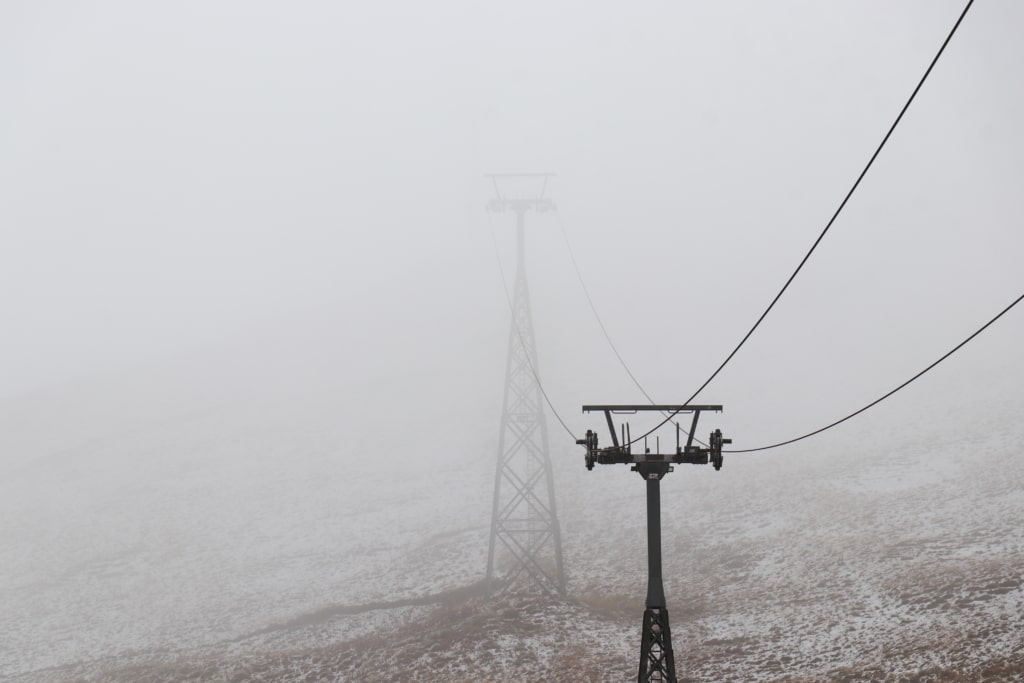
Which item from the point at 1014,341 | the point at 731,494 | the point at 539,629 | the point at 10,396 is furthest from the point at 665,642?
the point at 10,396

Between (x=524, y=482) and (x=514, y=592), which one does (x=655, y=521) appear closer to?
(x=514, y=592)

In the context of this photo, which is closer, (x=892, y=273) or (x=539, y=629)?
(x=539, y=629)

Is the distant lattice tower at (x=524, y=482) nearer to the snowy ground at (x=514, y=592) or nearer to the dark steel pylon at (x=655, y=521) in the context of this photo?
the snowy ground at (x=514, y=592)

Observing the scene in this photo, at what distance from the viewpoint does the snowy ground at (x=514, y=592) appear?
24203mm

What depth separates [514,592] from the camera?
103 feet

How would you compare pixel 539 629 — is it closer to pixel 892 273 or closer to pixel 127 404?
pixel 127 404

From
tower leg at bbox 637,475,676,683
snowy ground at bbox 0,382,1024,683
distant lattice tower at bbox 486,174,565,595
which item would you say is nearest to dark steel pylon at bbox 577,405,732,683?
tower leg at bbox 637,475,676,683

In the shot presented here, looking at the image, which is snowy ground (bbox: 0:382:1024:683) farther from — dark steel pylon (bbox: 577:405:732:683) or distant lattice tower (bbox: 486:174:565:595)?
dark steel pylon (bbox: 577:405:732:683)

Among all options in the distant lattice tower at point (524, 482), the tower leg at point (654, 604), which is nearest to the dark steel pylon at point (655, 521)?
the tower leg at point (654, 604)

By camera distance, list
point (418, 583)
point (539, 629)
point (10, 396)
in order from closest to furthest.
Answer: point (539, 629)
point (418, 583)
point (10, 396)

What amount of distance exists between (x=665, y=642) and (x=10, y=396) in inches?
3455

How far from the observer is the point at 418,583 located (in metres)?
34.8

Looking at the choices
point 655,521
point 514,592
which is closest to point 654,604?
point 655,521

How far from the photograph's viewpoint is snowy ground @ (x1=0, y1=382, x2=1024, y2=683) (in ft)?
79.4
